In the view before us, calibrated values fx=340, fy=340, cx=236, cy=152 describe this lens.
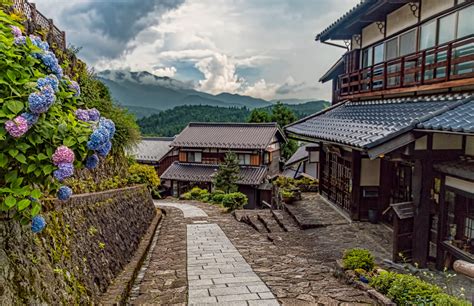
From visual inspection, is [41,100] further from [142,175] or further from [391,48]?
[142,175]

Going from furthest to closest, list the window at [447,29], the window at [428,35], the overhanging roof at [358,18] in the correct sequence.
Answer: the overhanging roof at [358,18]
the window at [428,35]
the window at [447,29]

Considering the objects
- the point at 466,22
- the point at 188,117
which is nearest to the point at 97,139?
the point at 466,22

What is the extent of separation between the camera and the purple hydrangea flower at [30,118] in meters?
2.50

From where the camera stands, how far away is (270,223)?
37.9 ft

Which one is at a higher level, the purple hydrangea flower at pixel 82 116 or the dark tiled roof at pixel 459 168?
the purple hydrangea flower at pixel 82 116

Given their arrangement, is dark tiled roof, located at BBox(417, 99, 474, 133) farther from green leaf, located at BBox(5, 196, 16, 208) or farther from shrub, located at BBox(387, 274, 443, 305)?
green leaf, located at BBox(5, 196, 16, 208)

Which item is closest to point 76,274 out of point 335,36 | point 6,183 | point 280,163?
point 6,183

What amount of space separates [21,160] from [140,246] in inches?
232

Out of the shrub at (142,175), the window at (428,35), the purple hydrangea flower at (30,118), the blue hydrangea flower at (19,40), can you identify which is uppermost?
the window at (428,35)

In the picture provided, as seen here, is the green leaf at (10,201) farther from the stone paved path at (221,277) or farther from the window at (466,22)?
the window at (466,22)

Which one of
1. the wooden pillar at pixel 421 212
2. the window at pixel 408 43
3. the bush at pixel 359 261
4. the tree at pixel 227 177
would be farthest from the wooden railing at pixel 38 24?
the tree at pixel 227 177

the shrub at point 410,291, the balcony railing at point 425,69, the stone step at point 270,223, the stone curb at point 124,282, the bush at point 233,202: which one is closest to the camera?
the shrub at point 410,291

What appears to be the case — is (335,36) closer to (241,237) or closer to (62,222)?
(241,237)

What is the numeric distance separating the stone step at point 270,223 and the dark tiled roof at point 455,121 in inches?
226
